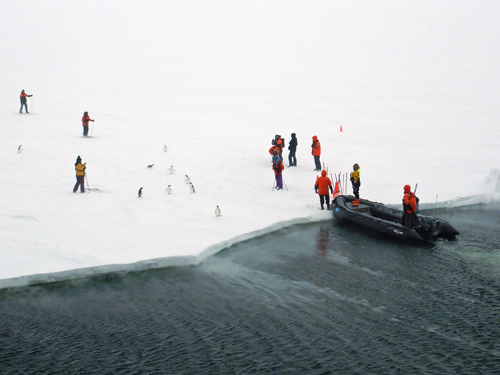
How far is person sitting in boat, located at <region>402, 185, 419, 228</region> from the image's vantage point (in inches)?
554

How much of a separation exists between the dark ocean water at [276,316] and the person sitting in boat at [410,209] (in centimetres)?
78

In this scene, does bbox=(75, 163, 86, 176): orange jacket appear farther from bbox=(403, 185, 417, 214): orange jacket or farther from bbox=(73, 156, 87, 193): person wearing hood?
bbox=(403, 185, 417, 214): orange jacket

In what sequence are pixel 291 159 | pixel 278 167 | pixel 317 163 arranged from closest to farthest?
pixel 278 167, pixel 317 163, pixel 291 159

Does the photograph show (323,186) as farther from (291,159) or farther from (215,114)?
(215,114)

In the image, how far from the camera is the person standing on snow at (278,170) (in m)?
18.6

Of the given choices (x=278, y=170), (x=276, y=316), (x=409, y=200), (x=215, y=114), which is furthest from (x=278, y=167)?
(x=215, y=114)

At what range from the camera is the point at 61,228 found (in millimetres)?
14266

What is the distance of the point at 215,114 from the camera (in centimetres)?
3262

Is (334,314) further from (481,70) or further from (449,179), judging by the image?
(481,70)

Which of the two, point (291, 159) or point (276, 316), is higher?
point (291, 159)

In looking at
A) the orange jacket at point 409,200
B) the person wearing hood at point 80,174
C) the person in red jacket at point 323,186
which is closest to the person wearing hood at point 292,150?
the person in red jacket at point 323,186

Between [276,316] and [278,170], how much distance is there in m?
9.25

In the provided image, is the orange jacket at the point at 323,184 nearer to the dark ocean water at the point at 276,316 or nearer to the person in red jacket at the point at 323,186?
the person in red jacket at the point at 323,186

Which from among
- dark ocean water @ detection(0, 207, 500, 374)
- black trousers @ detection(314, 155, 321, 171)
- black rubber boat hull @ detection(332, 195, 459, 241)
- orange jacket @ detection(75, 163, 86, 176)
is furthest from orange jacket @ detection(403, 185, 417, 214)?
orange jacket @ detection(75, 163, 86, 176)
